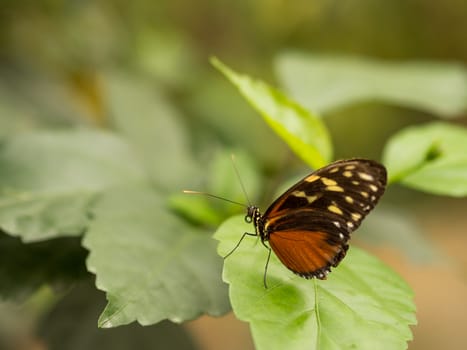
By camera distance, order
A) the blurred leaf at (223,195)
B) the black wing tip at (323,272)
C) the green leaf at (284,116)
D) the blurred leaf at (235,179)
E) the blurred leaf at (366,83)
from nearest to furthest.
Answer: the black wing tip at (323,272) → the green leaf at (284,116) → the blurred leaf at (223,195) → the blurred leaf at (235,179) → the blurred leaf at (366,83)

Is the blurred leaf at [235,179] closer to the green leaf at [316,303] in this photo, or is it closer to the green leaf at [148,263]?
the green leaf at [148,263]

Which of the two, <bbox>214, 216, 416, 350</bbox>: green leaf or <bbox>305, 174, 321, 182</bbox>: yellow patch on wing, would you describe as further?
<bbox>305, 174, 321, 182</bbox>: yellow patch on wing

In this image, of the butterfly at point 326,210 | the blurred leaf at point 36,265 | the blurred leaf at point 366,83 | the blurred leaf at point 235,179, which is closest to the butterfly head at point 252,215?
the butterfly at point 326,210

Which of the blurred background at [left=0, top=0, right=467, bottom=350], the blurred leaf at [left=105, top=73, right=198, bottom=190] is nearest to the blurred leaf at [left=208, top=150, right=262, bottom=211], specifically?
the blurred leaf at [left=105, top=73, right=198, bottom=190]

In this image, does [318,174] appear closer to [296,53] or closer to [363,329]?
[363,329]

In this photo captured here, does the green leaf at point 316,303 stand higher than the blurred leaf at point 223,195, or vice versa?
the green leaf at point 316,303

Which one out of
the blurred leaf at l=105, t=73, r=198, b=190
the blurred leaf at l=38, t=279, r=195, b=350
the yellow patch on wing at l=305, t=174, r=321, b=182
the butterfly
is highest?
the yellow patch on wing at l=305, t=174, r=321, b=182

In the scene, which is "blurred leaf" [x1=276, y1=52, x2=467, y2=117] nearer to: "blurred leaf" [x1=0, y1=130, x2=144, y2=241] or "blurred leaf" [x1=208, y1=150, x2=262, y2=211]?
"blurred leaf" [x1=208, y1=150, x2=262, y2=211]

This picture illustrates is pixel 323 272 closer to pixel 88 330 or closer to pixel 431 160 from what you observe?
pixel 431 160
